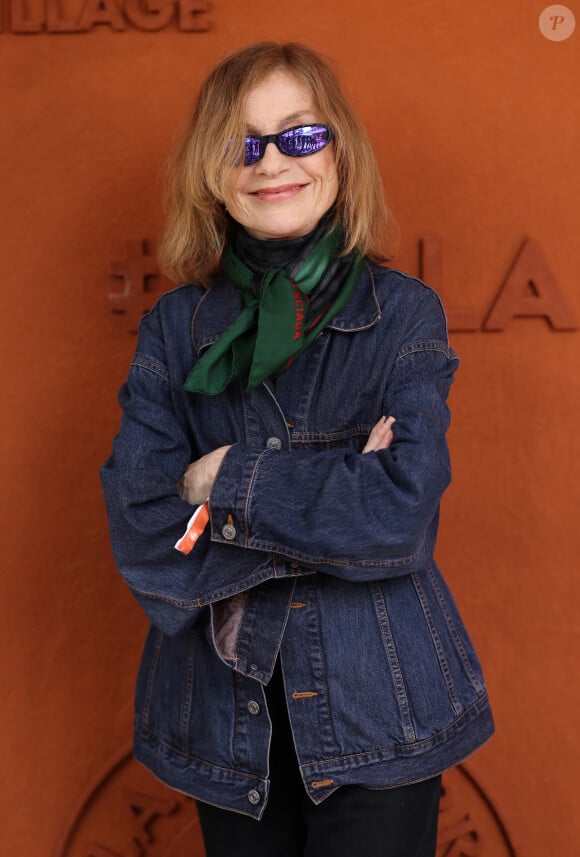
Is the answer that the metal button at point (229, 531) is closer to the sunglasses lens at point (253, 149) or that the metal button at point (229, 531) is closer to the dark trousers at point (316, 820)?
the dark trousers at point (316, 820)

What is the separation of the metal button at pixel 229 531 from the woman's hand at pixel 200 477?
0.10m

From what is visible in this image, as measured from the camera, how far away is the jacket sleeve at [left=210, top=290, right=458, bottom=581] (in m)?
1.46

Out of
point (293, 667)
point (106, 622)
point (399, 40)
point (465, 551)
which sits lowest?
point (106, 622)

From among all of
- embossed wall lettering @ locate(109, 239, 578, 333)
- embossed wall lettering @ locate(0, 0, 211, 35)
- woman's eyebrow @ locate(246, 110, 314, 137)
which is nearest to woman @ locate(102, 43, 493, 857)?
woman's eyebrow @ locate(246, 110, 314, 137)

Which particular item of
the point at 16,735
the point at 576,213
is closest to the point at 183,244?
the point at 576,213

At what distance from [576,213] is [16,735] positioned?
6.07ft

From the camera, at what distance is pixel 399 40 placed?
2.21m

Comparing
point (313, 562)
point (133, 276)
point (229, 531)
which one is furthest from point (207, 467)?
point (133, 276)

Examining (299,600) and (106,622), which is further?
(106,622)

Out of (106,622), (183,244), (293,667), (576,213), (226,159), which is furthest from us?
(106,622)

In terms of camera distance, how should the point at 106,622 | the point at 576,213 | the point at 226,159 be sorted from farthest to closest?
the point at 106,622 < the point at 576,213 < the point at 226,159

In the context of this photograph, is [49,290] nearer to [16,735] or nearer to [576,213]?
[16,735]

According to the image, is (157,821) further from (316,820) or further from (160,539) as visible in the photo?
(160,539)

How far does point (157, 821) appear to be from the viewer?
2.37 metres
